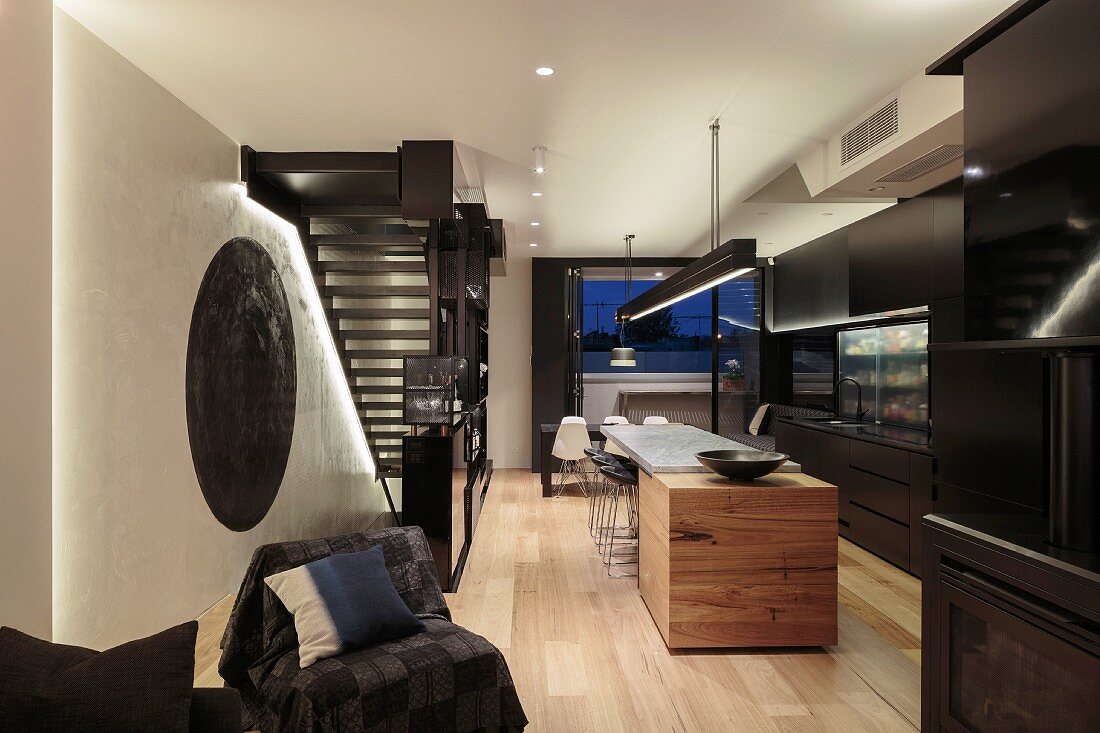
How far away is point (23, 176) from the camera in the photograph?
236 centimetres

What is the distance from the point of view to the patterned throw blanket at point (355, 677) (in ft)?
7.00

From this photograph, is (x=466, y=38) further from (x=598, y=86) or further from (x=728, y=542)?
(x=728, y=542)

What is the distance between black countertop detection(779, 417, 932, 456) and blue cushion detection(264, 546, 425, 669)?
137 inches

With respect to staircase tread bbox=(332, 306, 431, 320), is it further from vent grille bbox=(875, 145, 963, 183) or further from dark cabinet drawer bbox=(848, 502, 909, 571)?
dark cabinet drawer bbox=(848, 502, 909, 571)

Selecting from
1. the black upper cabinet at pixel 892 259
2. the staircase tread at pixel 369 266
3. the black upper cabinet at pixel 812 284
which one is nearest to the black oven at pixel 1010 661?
the black upper cabinet at pixel 892 259

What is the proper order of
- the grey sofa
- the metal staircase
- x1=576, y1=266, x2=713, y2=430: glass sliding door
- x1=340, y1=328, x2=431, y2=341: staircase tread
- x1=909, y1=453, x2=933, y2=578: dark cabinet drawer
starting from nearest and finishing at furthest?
1. x1=909, y1=453, x2=933, y2=578: dark cabinet drawer
2. the metal staircase
3. x1=340, y1=328, x2=431, y2=341: staircase tread
4. the grey sofa
5. x1=576, y1=266, x2=713, y2=430: glass sliding door

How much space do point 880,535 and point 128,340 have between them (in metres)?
4.78

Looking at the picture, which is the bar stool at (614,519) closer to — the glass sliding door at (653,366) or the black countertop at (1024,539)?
the black countertop at (1024,539)

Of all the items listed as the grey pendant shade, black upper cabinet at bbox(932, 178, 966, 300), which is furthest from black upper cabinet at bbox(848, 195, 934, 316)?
the grey pendant shade

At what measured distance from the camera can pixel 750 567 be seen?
329 centimetres

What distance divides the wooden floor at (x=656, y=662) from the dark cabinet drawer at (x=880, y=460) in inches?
25.8

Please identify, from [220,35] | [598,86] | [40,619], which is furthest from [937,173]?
[40,619]

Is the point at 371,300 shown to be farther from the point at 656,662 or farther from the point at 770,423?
the point at 656,662

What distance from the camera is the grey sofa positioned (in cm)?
700
